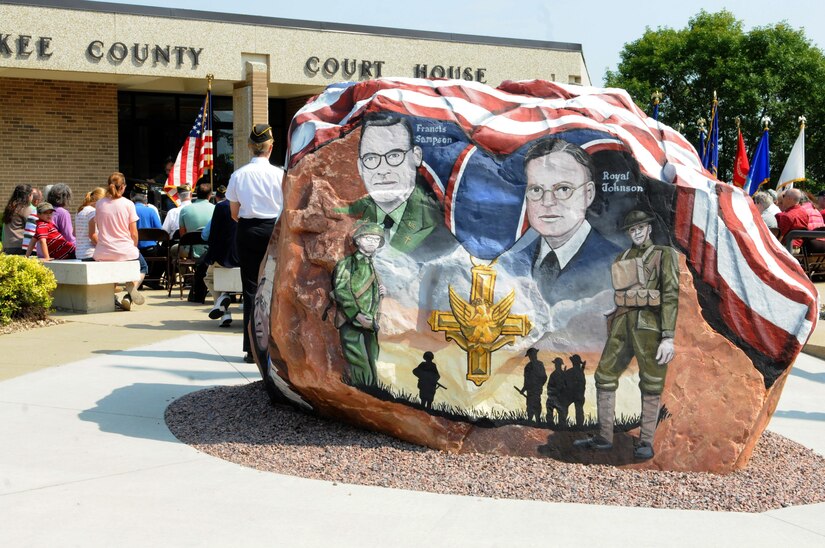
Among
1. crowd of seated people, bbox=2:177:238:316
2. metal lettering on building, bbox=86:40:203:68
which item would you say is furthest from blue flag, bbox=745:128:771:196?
metal lettering on building, bbox=86:40:203:68

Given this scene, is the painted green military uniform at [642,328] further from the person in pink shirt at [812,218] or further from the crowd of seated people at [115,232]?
the person in pink shirt at [812,218]

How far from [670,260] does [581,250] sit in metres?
0.48

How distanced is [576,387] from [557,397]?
0.12 m

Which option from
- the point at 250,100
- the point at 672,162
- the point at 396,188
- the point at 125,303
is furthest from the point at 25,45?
the point at 672,162

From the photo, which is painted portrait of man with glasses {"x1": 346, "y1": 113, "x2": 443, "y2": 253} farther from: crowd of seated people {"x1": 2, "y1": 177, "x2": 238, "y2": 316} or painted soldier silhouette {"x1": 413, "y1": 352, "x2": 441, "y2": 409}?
crowd of seated people {"x1": 2, "y1": 177, "x2": 238, "y2": 316}

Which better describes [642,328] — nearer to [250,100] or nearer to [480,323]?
[480,323]

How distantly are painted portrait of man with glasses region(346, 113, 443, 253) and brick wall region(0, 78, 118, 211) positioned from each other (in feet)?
60.5

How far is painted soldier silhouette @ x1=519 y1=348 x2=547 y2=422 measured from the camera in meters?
5.11

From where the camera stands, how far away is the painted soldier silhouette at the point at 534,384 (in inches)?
201

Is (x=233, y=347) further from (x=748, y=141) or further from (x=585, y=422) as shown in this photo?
(x=748, y=141)

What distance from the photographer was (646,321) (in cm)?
506

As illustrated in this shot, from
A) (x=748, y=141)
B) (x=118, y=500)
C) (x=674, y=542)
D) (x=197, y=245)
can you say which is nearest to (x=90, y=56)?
(x=197, y=245)

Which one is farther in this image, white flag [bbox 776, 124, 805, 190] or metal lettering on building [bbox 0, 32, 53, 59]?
metal lettering on building [bbox 0, 32, 53, 59]

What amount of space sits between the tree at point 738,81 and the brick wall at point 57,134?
89.3 feet
